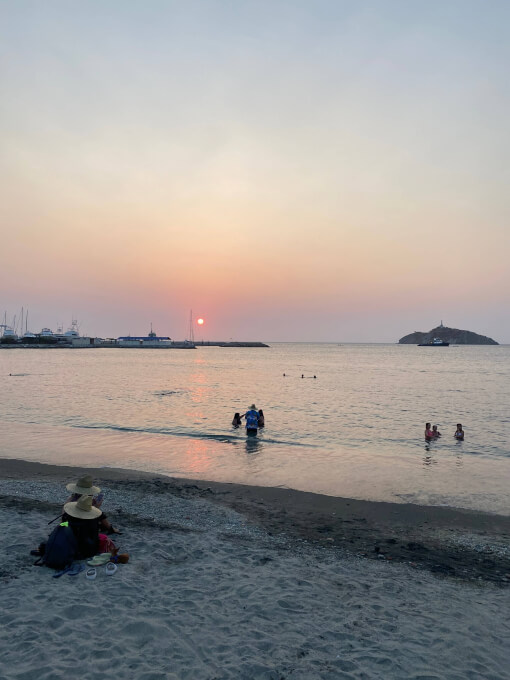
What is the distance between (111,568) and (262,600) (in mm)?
2726

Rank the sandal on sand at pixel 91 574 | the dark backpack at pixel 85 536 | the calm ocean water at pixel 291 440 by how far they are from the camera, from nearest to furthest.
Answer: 1. the sandal on sand at pixel 91 574
2. the dark backpack at pixel 85 536
3. the calm ocean water at pixel 291 440

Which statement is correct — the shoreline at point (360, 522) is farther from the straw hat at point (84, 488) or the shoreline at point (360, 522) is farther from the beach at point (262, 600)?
the straw hat at point (84, 488)

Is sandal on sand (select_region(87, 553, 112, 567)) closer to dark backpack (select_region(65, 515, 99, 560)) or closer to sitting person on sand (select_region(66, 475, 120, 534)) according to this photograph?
dark backpack (select_region(65, 515, 99, 560))

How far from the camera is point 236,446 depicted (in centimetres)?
2302

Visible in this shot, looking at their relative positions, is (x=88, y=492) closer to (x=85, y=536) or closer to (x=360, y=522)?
(x=85, y=536)

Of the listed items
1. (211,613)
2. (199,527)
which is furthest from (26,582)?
(199,527)

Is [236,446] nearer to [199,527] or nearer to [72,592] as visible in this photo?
[199,527]

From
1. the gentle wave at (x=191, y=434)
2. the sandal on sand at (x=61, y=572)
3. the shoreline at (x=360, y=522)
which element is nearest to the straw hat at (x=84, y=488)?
the sandal on sand at (x=61, y=572)

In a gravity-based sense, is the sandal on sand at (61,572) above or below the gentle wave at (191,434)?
above

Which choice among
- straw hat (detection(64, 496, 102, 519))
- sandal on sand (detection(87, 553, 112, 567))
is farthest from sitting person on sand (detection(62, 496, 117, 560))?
sandal on sand (detection(87, 553, 112, 567))

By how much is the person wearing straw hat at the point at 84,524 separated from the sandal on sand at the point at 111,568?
603 millimetres

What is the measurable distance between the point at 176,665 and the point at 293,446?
17.9 meters

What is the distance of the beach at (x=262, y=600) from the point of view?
5.93 m

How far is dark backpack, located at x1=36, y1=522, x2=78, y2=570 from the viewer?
8148 millimetres
